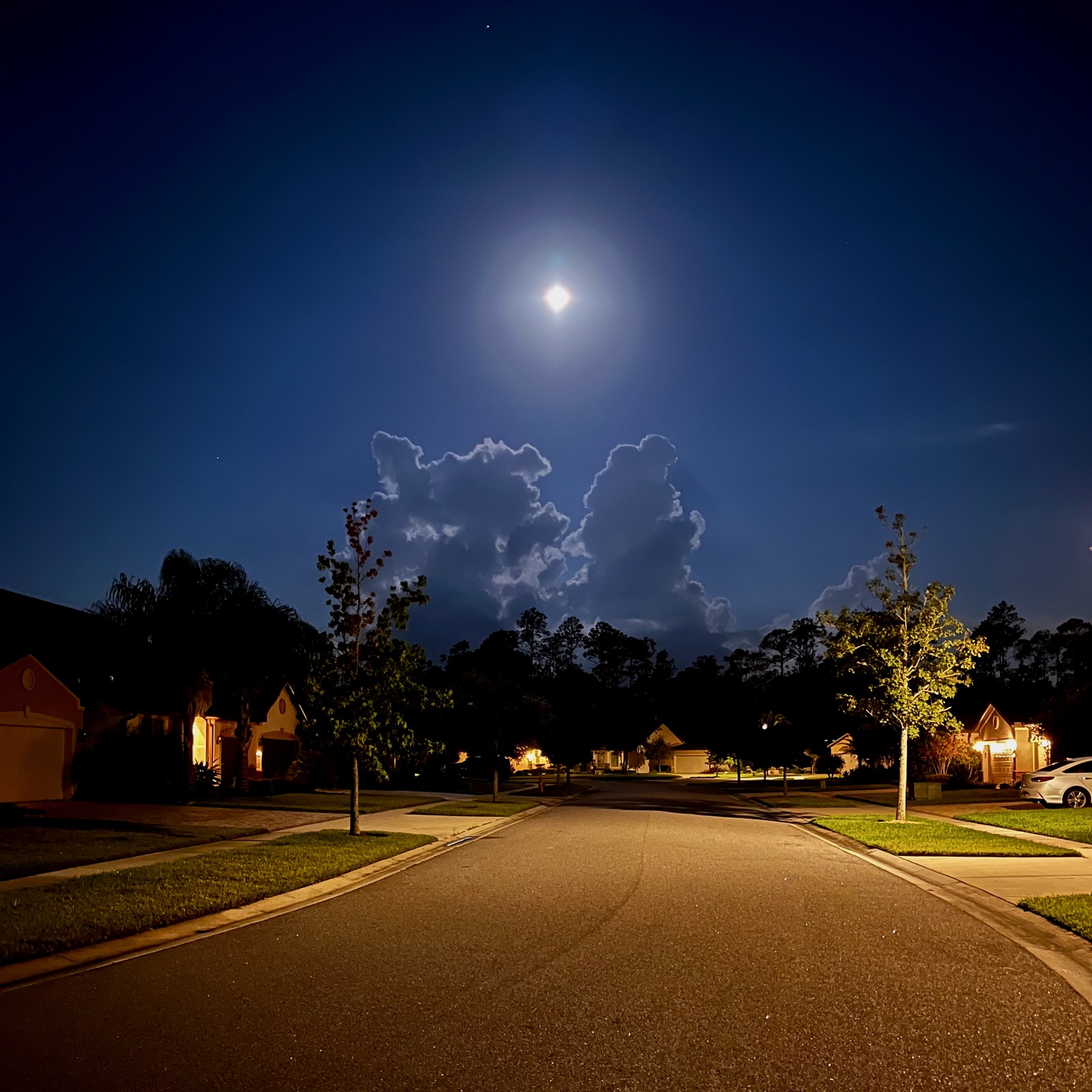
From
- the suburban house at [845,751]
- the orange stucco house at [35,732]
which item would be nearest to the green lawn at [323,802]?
the orange stucco house at [35,732]

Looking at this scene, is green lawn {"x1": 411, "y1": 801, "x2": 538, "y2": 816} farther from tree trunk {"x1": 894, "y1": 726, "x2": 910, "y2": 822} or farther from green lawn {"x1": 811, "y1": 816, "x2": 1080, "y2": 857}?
tree trunk {"x1": 894, "y1": 726, "x2": 910, "y2": 822}

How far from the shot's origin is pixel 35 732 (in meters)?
25.4

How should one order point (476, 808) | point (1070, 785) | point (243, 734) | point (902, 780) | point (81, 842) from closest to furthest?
point (81, 842) → point (902, 780) → point (1070, 785) → point (476, 808) → point (243, 734)

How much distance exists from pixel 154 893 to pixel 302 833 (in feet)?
28.9

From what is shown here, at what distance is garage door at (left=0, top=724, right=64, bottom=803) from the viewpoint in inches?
957

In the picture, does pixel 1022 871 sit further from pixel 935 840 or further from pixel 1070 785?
pixel 1070 785

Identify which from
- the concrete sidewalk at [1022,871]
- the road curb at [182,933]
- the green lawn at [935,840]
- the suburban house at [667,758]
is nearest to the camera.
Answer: the road curb at [182,933]

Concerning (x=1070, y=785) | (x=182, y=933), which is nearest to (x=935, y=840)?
(x=1070, y=785)

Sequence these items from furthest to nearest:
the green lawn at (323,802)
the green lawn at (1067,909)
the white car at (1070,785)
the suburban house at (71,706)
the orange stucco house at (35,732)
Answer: the green lawn at (323,802), the white car at (1070,785), the suburban house at (71,706), the orange stucco house at (35,732), the green lawn at (1067,909)

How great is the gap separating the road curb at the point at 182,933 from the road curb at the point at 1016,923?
7.62 m

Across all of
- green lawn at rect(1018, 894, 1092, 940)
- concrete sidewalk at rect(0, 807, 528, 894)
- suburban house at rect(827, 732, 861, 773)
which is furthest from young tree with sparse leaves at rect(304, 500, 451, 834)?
suburban house at rect(827, 732, 861, 773)

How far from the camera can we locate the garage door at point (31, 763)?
79.8 ft

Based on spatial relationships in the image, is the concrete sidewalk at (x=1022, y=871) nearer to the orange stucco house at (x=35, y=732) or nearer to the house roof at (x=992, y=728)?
the orange stucco house at (x=35, y=732)

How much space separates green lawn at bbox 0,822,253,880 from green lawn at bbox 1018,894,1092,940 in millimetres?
12854
